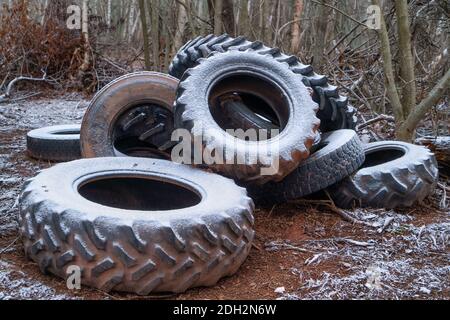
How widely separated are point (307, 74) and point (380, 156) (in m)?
0.98

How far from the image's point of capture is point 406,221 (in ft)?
11.9

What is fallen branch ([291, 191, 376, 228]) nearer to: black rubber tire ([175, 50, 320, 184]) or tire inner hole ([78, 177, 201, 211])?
black rubber tire ([175, 50, 320, 184])

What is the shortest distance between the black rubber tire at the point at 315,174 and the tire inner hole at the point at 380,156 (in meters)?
0.80

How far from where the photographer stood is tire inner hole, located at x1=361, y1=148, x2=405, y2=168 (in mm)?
4488

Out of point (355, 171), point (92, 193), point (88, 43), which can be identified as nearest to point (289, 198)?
point (355, 171)

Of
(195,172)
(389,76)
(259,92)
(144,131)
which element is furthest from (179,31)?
(195,172)

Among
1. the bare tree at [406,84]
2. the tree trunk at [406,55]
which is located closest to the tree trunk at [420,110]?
the bare tree at [406,84]

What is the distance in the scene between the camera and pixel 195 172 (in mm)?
3328

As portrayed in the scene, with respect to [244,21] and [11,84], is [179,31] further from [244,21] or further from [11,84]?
[11,84]

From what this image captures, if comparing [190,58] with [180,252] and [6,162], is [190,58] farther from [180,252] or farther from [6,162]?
A: [180,252]

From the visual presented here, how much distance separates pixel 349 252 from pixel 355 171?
91 centimetres

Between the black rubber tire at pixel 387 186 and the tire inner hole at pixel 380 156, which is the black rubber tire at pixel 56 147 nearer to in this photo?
the black rubber tire at pixel 387 186

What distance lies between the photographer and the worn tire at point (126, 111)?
4.17 meters

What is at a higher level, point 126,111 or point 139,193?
point 126,111
